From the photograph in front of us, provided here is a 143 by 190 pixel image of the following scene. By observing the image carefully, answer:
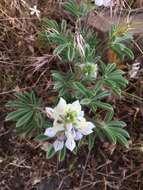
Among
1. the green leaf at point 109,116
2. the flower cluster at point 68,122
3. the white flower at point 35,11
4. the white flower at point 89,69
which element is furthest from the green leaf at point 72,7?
the flower cluster at point 68,122

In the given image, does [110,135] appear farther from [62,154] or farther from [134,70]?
[134,70]

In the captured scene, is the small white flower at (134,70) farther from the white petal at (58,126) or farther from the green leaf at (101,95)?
the white petal at (58,126)

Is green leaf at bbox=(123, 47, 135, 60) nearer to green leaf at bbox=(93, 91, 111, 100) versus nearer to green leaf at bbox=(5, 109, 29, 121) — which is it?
green leaf at bbox=(93, 91, 111, 100)

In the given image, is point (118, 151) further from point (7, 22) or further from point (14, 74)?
point (7, 22)

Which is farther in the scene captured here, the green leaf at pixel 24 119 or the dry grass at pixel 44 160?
the dry grass at pixel 44 160

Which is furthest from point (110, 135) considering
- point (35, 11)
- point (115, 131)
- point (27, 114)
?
point (35, 11)

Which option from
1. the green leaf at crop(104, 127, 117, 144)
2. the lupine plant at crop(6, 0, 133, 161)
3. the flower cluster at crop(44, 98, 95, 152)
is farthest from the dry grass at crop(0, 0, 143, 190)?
the flower cluster at crop(44, 98, 95, 152)

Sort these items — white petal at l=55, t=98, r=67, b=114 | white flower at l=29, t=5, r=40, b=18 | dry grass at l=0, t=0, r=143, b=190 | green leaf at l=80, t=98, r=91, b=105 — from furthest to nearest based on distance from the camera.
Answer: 1. white flower at l=29, t=5, r=40, b=18
2. dry grass at l=0, t=0, r=143, b=190
3. green leaf at l=80, t=98, r=91, b=105
4. white petal at l=55, t=98, r=67, b=114
